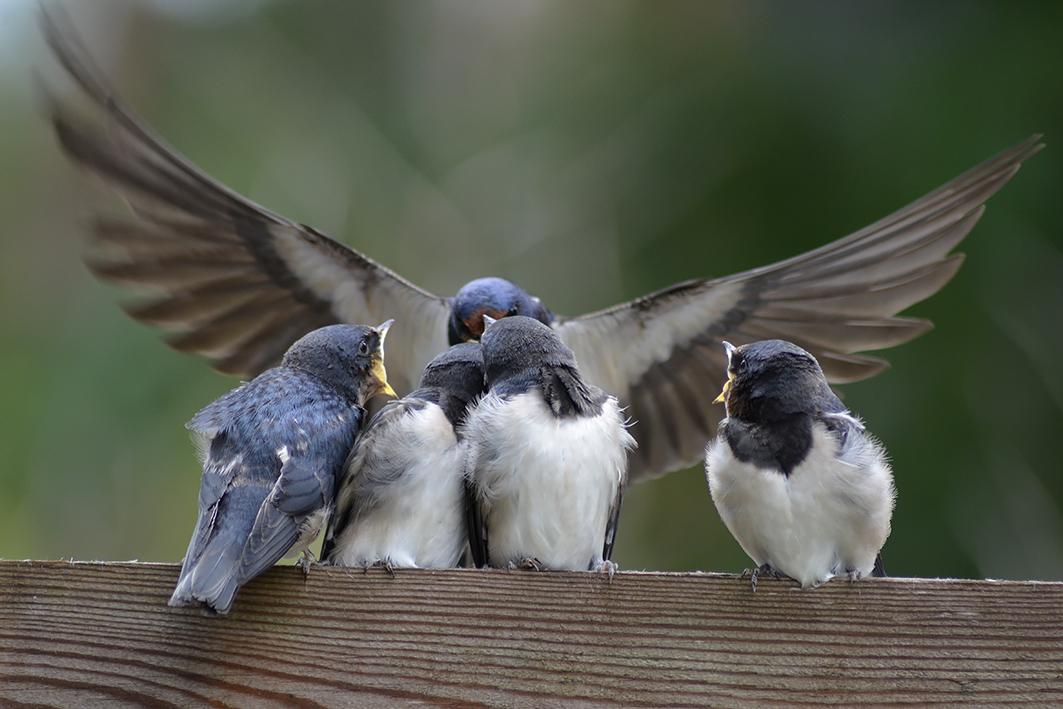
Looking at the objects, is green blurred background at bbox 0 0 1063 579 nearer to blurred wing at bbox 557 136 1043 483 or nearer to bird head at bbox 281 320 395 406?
blurred wing at bbox 557 136 1043 483

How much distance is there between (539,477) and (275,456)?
0.50 meters

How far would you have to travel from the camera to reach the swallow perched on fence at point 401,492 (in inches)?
74.0

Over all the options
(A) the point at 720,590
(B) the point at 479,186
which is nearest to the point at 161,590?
(A) the point at 720,590

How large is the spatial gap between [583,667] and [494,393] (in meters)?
0.67

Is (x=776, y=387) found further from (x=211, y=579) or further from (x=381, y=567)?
(x=211, y=579)

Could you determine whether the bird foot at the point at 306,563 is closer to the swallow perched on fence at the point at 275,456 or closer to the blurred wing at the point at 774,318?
the swallow perched on fence at the point at 275,456

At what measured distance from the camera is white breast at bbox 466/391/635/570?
74.4 inches

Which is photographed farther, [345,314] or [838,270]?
[345,314]

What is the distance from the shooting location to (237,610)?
1566 millimetres

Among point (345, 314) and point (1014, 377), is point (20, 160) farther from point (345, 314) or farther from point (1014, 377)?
point (1014, 377)

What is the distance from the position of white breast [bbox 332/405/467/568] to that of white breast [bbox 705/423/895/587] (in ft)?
1.95

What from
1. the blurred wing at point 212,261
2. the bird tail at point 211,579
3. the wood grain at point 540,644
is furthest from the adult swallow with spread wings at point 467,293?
the bird tail at point 211,579

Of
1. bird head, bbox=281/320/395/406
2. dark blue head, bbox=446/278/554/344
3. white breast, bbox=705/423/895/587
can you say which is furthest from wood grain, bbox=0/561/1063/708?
dark blue head, bbox=446/278/554/344

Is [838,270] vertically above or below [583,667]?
above
